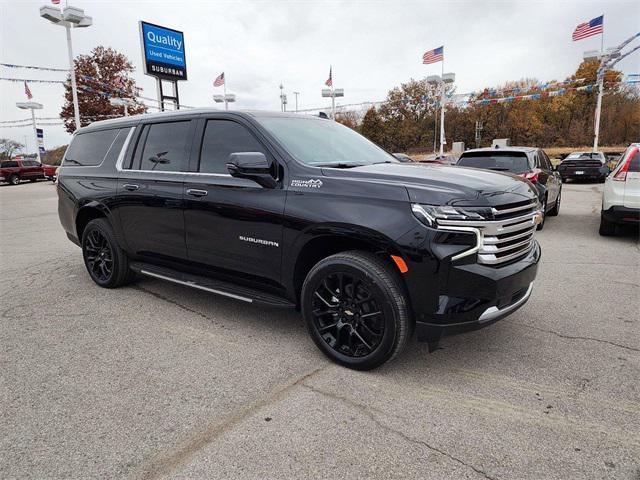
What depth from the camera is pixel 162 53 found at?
73.7ft

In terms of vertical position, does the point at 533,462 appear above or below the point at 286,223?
below

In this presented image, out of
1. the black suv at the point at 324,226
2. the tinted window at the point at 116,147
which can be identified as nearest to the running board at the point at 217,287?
the black suv at the point at 324,226

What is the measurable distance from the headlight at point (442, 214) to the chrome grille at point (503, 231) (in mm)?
29

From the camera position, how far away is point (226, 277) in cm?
387

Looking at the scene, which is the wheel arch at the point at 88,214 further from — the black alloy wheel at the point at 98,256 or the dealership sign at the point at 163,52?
the dealership sign at the point at 163,52

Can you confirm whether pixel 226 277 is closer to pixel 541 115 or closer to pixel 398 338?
pixel 398 338

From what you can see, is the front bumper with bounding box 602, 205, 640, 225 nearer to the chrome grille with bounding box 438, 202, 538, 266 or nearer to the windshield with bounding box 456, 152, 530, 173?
the windshield with bounding box 456, 152, 530, 173

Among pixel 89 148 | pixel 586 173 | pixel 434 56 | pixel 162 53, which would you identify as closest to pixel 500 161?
pixel 89 148

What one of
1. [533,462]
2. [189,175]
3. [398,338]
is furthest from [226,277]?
[533,462]

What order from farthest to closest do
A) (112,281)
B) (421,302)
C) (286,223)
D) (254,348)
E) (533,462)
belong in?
(112,281), (254,348), (286,223), (421,302), (533,462)

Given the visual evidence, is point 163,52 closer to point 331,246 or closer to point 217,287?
point 217,287

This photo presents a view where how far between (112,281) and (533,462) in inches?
178

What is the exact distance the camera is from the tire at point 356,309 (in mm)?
2883

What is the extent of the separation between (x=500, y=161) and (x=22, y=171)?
3185 cm
